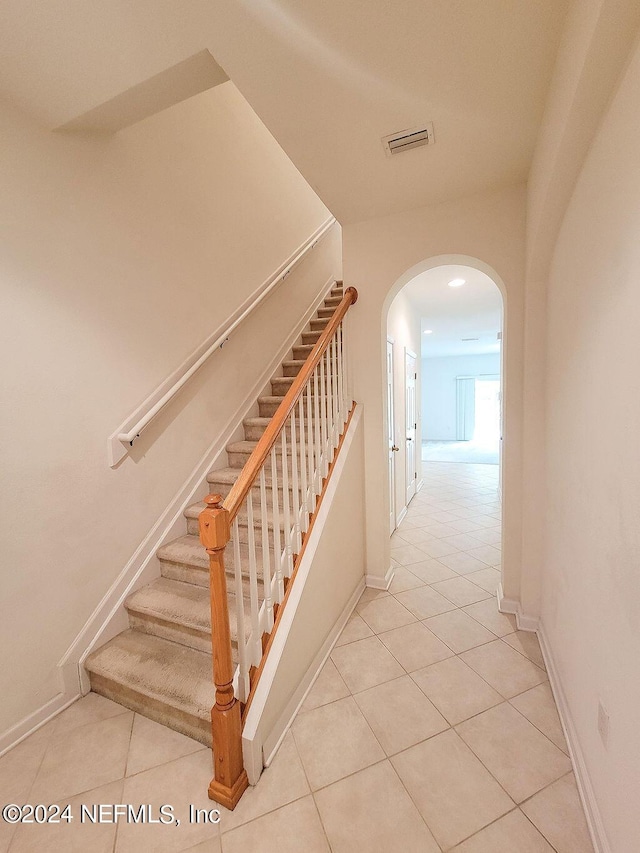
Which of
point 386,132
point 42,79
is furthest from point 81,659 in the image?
point 386,132

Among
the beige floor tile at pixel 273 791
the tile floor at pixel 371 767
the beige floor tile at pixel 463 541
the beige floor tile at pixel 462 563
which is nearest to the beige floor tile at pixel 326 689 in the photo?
the tile floor at pixel 371 767

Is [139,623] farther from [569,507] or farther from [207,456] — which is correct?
[569,507]

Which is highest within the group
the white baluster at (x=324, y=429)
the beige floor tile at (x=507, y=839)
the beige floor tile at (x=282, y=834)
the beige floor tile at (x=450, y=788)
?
the white baluster at (x=324, y=429)

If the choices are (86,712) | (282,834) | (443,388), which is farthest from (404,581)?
(443,388)

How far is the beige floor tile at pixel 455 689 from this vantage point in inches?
63.3

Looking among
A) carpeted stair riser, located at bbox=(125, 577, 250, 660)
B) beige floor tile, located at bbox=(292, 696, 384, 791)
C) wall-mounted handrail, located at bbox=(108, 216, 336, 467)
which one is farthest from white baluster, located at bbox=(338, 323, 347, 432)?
beige floor tile, located at bbox=(292, 696, 384, 791)

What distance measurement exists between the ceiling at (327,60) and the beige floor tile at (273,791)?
9.05ft

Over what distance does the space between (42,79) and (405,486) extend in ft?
14.5

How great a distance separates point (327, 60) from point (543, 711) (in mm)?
2925

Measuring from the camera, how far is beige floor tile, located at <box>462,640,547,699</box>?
173 cm

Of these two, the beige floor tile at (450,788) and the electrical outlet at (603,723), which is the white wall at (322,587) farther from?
the electrical outlet at (603,723)

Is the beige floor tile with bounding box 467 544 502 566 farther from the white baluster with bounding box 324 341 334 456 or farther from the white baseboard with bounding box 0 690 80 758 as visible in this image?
the white baseboard with bounding box 0 690 80 758

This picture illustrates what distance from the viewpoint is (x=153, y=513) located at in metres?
2.15

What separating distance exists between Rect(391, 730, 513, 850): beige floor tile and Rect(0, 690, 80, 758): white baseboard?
1577 millimetres
